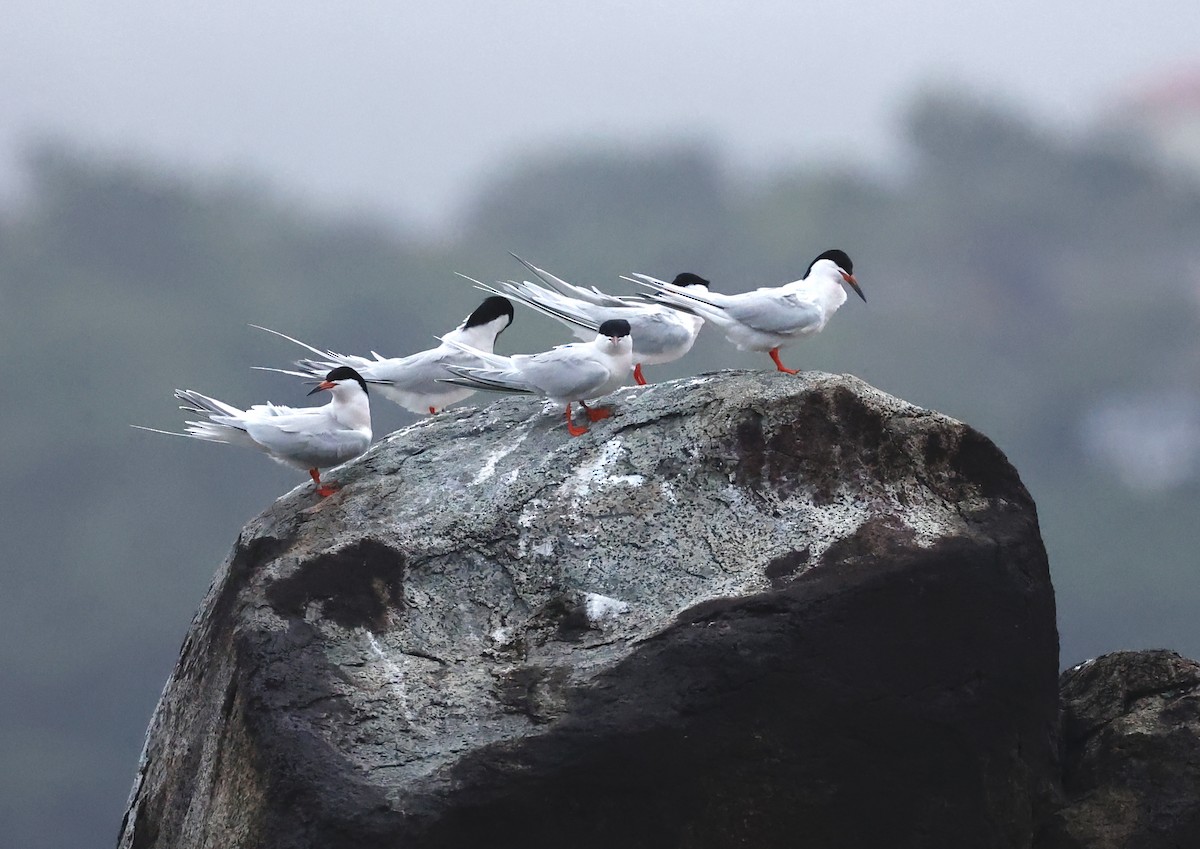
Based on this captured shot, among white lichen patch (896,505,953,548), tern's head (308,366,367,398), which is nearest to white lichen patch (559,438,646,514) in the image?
white lichen patch (896,505,953,548)

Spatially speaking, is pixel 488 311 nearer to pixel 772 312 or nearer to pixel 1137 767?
pixel 772 312

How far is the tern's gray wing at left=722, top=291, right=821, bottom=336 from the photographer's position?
7973 mm

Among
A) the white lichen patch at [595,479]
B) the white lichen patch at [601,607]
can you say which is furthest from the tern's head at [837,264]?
the white lichen patch at [601,607]

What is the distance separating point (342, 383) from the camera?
7922mm

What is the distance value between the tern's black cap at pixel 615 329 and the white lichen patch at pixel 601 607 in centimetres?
163

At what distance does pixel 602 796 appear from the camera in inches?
254

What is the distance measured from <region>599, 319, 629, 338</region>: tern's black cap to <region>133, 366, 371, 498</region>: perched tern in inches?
52.6

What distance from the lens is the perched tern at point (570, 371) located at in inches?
299

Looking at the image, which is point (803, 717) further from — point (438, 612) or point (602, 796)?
point (438, 612)

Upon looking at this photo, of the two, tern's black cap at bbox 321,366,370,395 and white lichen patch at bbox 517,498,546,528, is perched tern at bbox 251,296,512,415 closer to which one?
tern's black cap at bbox 321,366,370,395

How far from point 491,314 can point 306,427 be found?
232 centimetres

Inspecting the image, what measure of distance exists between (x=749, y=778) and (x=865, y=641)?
0.80 m

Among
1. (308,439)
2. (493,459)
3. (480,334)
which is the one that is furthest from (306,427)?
(480,334)

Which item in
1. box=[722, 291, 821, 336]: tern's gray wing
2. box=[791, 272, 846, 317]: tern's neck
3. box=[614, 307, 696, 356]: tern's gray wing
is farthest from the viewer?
box=[614, 307, 696, 356]: tern's gray wing
